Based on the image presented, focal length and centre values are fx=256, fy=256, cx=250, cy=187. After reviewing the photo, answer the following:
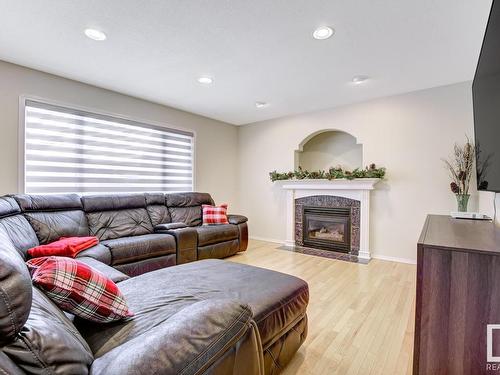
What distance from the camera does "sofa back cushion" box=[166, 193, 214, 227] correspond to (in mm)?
4070

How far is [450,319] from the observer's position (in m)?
1.20

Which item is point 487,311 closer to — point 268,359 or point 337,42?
point 268,359

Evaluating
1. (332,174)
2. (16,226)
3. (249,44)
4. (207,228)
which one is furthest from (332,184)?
(16,226)

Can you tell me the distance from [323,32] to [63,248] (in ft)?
9.93

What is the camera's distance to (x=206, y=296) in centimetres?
143

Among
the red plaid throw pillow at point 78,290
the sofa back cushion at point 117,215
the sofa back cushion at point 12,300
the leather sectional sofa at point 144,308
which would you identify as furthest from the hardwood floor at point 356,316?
the sofa back cushion at point 117,215

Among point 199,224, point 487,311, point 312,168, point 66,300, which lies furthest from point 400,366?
point 312,168

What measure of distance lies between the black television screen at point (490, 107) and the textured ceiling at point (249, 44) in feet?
1.94

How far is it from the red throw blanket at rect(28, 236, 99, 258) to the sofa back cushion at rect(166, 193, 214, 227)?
4.87 ft

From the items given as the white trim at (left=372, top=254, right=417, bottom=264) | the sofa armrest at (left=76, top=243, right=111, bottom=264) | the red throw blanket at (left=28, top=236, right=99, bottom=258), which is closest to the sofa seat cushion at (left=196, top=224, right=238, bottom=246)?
the sofa armrest at (left=76, top=243, right=111, bottom=264)

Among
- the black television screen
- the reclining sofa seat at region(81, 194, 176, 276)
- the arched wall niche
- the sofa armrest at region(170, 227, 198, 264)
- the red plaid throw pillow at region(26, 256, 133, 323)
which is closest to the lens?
the red plaid throw pillow at region(26, 256, 133, 323)

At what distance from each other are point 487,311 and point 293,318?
0.91m

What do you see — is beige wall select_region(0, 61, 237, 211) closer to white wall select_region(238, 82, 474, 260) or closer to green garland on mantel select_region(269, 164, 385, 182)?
green garland on mantel select_region(269, 164, 385, 182)

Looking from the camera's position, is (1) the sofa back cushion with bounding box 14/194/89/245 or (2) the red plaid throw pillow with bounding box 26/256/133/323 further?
(1) the sofa back cushion with bounding box 14/194/89/245
